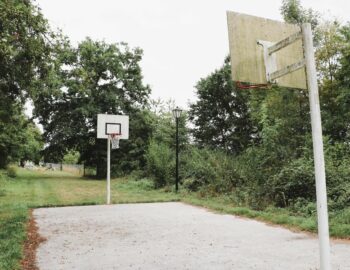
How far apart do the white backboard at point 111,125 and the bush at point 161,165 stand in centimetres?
508

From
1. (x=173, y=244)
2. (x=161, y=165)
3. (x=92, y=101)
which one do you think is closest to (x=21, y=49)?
(x=173, y=244)

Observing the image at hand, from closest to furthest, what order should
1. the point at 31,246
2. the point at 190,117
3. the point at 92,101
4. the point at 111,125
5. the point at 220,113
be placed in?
the point at 31,246 → the point at 111,125 → the point at 92,101 → the point at 220,113 → the point at 190,117

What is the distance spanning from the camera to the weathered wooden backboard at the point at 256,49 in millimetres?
3297

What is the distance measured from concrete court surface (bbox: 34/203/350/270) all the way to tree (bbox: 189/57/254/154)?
24725 millimetres

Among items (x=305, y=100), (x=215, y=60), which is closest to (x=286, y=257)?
(x=305, y=100)

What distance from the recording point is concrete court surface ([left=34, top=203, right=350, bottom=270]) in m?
5.57

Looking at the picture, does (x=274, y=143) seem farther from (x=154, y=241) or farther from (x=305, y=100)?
(x=154, y=241)

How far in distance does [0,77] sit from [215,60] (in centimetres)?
2965

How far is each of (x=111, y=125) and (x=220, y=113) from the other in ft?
70.4

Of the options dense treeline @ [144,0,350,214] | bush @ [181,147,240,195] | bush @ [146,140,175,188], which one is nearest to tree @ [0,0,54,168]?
dense treeline @ [144,0,350,214]

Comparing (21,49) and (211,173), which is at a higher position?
(21,49)

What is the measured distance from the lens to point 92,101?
30.6 metres

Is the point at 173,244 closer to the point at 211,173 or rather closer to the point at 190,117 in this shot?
the point at 211,173

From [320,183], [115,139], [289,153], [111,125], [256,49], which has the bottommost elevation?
[320,183]
